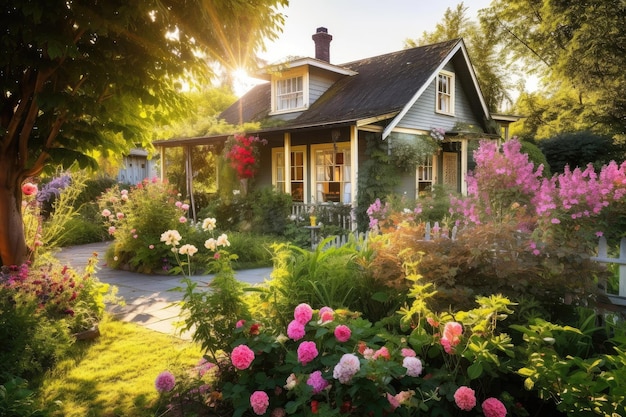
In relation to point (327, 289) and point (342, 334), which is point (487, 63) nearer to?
point (327, 289)

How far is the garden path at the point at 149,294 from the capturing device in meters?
4.82

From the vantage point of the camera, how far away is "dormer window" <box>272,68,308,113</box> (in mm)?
14734

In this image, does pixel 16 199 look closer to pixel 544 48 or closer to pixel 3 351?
pixel 3 351

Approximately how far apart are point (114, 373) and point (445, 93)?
1381 cm

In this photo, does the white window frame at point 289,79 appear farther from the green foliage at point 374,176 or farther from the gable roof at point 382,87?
the green foliage at point 374,176

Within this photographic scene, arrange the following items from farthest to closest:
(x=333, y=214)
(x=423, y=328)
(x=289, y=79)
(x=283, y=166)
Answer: (x=283, y=166) < (x=289, y=79) < (x=333, y=214) < (x=423, y=328)

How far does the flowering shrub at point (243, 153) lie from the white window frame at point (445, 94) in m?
5.86

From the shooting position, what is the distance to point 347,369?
2006 millimetres

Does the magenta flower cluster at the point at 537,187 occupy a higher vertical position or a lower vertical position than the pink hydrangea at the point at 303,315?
higher

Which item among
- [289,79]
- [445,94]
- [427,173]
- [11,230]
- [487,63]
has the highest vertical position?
[487,63]

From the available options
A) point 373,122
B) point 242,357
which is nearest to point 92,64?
point 242,357

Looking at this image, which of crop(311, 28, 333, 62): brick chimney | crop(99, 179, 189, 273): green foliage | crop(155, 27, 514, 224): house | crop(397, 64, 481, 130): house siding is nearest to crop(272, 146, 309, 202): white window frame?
crop(155, 27, 514, 224): house

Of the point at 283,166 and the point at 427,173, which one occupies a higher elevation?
the point at 283,166

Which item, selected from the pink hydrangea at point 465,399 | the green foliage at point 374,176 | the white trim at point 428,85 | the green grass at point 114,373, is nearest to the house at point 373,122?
the white trim at point 428,85
